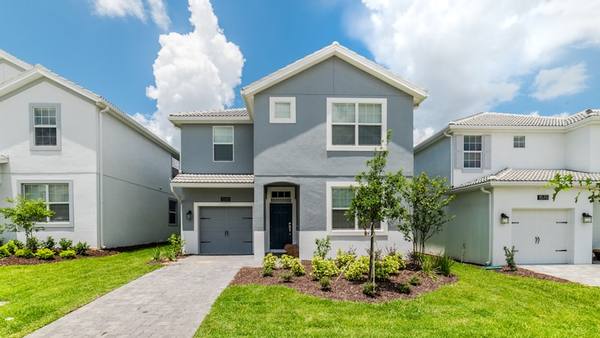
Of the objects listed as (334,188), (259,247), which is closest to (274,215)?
(259,247)

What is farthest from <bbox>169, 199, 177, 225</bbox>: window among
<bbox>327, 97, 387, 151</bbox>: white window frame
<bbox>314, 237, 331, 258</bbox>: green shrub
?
<bbox>327, 97, 387, 151</bbox>: white window frame

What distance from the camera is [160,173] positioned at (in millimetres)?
20375

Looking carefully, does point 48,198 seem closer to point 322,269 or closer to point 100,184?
point 100,184

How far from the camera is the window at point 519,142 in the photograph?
579 inches

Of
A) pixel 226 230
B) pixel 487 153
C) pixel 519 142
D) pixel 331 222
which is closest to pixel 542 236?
pixel 487 153

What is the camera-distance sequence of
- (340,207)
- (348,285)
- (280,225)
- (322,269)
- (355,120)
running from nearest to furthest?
(348,285)
(322,269)
(340,207)
(355,120)
(280,225)

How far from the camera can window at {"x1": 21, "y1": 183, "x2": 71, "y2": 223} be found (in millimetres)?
14070

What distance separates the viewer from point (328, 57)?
12188 millimetres

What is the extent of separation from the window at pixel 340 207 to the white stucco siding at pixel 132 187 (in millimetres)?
10469

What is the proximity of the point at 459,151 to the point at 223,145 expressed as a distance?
10965 millimetres

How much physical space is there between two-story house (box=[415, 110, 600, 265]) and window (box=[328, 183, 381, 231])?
4.68 m

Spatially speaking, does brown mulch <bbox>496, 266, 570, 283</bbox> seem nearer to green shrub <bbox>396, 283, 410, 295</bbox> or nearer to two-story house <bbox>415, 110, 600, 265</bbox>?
two-story house <bbox>415, 110, 600, 265</bbox>

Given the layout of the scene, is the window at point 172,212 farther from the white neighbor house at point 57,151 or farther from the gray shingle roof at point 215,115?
the gray shingle roof at point 215,115

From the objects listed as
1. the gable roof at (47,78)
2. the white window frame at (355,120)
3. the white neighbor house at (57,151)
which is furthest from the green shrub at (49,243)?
the white window frame at (355,120)
